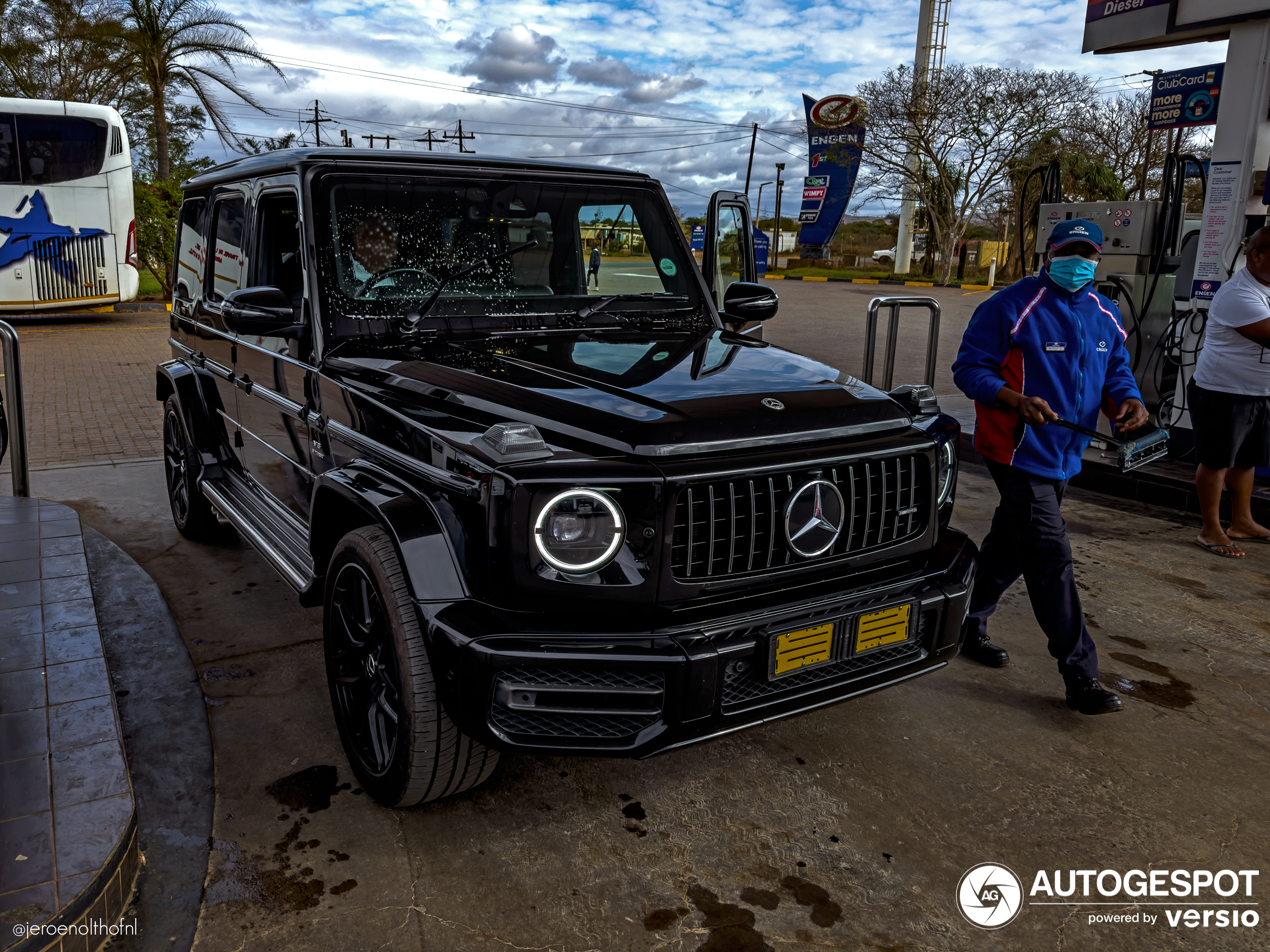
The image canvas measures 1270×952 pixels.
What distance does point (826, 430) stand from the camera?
8.90 feet

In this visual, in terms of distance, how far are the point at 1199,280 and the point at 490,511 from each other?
684 centimetres

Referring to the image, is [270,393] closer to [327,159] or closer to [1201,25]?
[327,159]

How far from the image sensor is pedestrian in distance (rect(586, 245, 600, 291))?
12.5ft

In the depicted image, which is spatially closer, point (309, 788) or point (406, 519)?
point (406, 519)

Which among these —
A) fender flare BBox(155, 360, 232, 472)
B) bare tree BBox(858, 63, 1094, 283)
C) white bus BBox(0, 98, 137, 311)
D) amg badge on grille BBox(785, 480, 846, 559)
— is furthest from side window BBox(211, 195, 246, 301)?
bare tree BBox(858, 63, 1094, 283)

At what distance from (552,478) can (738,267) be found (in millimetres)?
2588

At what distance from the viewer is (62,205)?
53.2 ft

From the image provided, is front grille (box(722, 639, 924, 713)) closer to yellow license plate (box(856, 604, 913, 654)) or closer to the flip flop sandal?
yellow license plate (box(856, 604, 913, 654))

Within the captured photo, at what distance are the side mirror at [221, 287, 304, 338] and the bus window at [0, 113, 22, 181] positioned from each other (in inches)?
631

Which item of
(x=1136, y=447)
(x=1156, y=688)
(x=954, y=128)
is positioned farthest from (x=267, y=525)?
(x=954, y=128)

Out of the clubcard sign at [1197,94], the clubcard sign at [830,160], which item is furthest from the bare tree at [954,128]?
the clubcard sign at [1197,94]

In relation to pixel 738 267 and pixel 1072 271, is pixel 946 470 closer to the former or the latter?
pixel 1072 271

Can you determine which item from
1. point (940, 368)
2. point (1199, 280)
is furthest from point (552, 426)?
point (940, 368)

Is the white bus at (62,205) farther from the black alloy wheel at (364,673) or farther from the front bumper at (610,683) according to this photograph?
the front bumper at (610,683)
